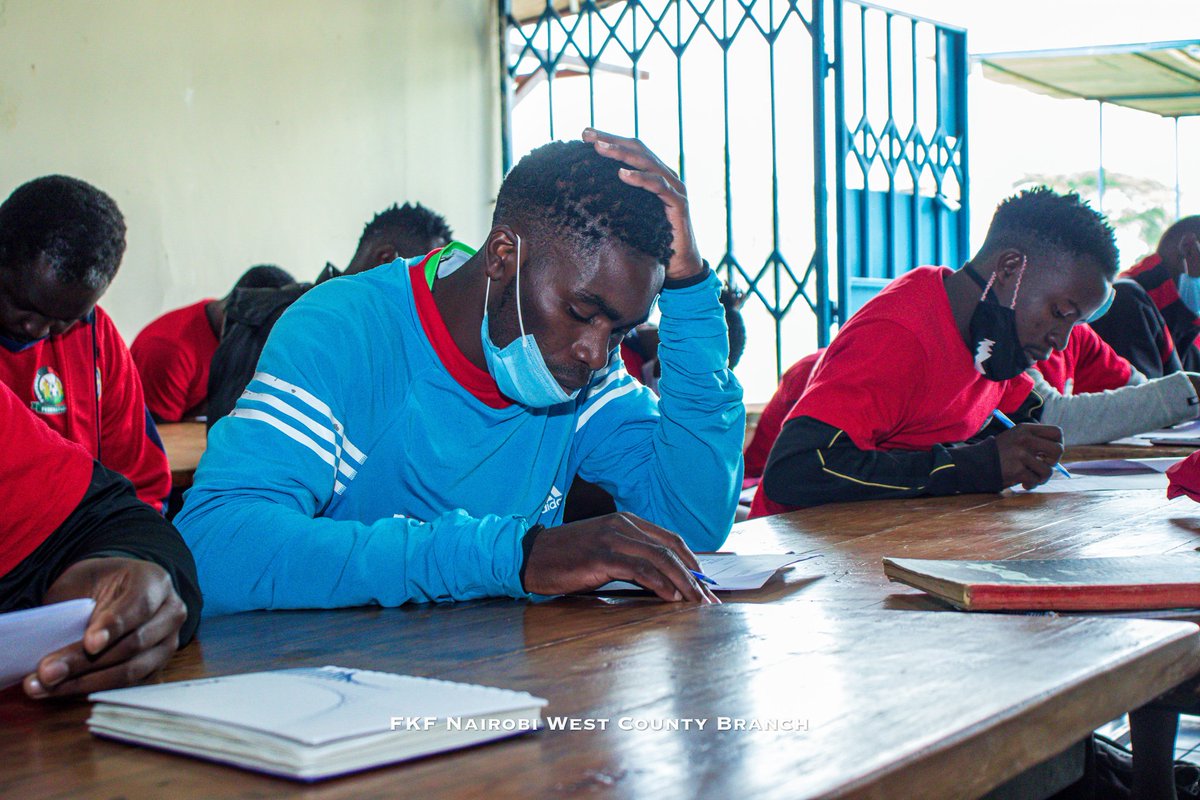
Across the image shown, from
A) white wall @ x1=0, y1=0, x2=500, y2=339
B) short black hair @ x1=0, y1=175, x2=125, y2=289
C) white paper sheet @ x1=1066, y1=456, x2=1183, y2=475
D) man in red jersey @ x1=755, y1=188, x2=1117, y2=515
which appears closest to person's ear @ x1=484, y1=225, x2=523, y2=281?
man in red jersey @ x1=755, y1=188, x2=1117, y2=515

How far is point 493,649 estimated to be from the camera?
1.05 metres

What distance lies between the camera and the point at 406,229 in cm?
361

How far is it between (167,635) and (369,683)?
288 millimetres

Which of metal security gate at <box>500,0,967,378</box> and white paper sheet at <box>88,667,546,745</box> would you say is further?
metal security gate at <box>500,0,967,378</box>

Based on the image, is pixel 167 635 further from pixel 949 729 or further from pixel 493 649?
pixel 949 729

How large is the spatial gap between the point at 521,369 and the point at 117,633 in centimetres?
72

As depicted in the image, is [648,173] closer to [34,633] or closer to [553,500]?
[553,500]

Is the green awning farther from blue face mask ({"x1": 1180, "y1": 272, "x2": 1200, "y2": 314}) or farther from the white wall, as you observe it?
the white wall

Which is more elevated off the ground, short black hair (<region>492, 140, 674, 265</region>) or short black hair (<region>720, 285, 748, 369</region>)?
short black hair (<region>492, 140, 674, 265</region>)

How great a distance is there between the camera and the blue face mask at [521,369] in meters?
1.59

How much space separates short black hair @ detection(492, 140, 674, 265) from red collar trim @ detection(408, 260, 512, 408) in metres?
0.15

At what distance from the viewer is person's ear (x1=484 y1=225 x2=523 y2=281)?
63.7 inches

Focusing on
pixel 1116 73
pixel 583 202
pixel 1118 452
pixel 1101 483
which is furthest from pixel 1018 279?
pixel 1116 73

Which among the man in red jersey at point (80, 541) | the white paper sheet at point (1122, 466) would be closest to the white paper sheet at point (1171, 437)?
the white paper sheet at point (1122, 466)
